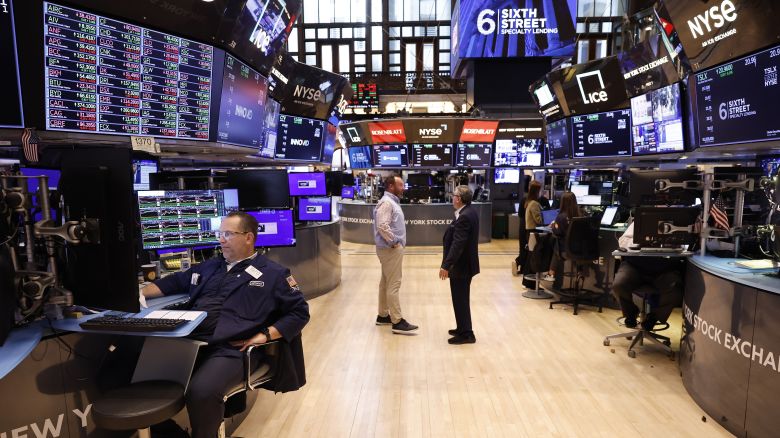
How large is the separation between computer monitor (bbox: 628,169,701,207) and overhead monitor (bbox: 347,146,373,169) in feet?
24.6

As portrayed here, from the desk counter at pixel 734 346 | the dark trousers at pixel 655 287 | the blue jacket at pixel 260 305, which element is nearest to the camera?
the blue jacket at pixel 260 305

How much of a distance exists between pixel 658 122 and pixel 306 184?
16.2 feet

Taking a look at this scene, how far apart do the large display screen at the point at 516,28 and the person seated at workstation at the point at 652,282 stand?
891 cm

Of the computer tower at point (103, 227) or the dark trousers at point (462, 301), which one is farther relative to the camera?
the dark trousers at point (462, 301)

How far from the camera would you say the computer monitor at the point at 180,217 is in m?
3.26

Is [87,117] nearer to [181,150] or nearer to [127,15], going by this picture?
[127,15]

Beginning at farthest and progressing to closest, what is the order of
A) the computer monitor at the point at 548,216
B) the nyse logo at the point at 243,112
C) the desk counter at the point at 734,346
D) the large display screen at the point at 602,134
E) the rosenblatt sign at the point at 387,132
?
the rosenblatt sign at the point at 387,132 < the computer monitor at the point at 548,216 < the large display screen at the point at 602,134 < the nyse logo at the point at 243,112 < the desk counter at the point at 734,346

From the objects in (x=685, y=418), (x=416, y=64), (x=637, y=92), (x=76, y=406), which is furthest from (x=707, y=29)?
(x=416, y=64)

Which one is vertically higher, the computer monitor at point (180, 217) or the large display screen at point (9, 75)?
the large display screen at point (9, 75)

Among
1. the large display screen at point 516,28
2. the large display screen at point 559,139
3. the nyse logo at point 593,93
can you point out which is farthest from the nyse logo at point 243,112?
the large display screen at point 516,28

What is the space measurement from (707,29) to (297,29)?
68.8ft

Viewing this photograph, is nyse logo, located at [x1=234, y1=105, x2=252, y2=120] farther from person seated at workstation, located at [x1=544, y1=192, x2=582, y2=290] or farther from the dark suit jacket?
person seated at workstation, located at [x1=544, y1=192, x2=582, y2=290]

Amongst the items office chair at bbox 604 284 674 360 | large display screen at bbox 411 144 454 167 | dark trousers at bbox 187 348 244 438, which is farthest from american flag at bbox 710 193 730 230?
large display screen at bbox 411 144 454 167

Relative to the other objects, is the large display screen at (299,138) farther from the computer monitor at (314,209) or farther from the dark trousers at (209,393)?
the dark trousers at (209,393)
